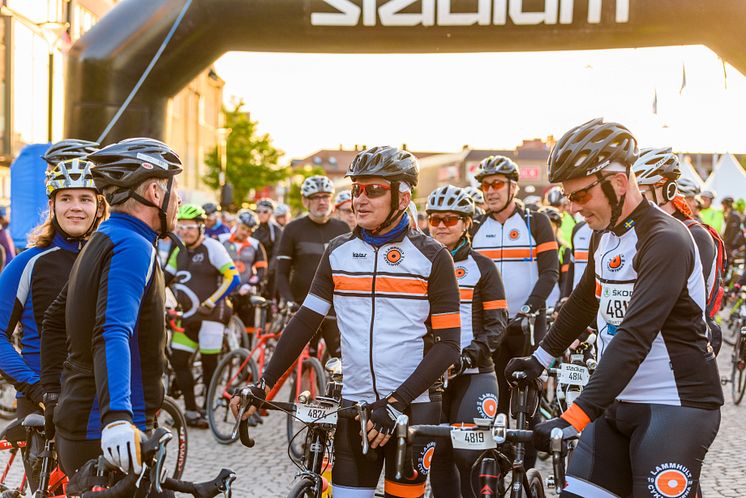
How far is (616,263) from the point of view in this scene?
3.49 m

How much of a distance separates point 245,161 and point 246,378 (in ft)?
132

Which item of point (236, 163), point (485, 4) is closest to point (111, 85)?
point (485, 4)

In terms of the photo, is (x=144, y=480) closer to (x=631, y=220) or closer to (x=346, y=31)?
(x=631, y=220)

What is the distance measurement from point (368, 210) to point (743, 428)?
6.30 metres

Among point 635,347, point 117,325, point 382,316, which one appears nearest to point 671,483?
point 635,347

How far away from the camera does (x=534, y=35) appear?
392 inches

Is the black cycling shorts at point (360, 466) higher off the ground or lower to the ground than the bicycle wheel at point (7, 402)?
higher

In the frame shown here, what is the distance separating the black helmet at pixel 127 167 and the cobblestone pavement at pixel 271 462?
2.95 metres

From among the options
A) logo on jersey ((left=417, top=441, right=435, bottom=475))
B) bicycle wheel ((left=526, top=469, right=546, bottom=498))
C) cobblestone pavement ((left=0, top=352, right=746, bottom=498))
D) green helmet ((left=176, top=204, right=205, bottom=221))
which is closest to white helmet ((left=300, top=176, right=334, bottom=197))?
green helmet ((left=176, top=204, right=205, bottom=221))

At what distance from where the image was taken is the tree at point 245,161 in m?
48.0

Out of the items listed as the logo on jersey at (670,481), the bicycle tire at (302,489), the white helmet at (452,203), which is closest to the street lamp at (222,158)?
the white helmet at (452,203)

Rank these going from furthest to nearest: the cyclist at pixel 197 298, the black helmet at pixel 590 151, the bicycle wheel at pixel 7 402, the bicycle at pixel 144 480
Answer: the cyclist at pixel 197 298
the bicycle wheel at pixel 7 402
the black helmet at pixel 590 151
the bicycle at pixel 144 480

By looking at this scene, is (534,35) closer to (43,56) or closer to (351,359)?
(351,359)

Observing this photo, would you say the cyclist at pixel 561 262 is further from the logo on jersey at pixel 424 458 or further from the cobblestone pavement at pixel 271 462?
the logo on jersey at pixel 424 458
